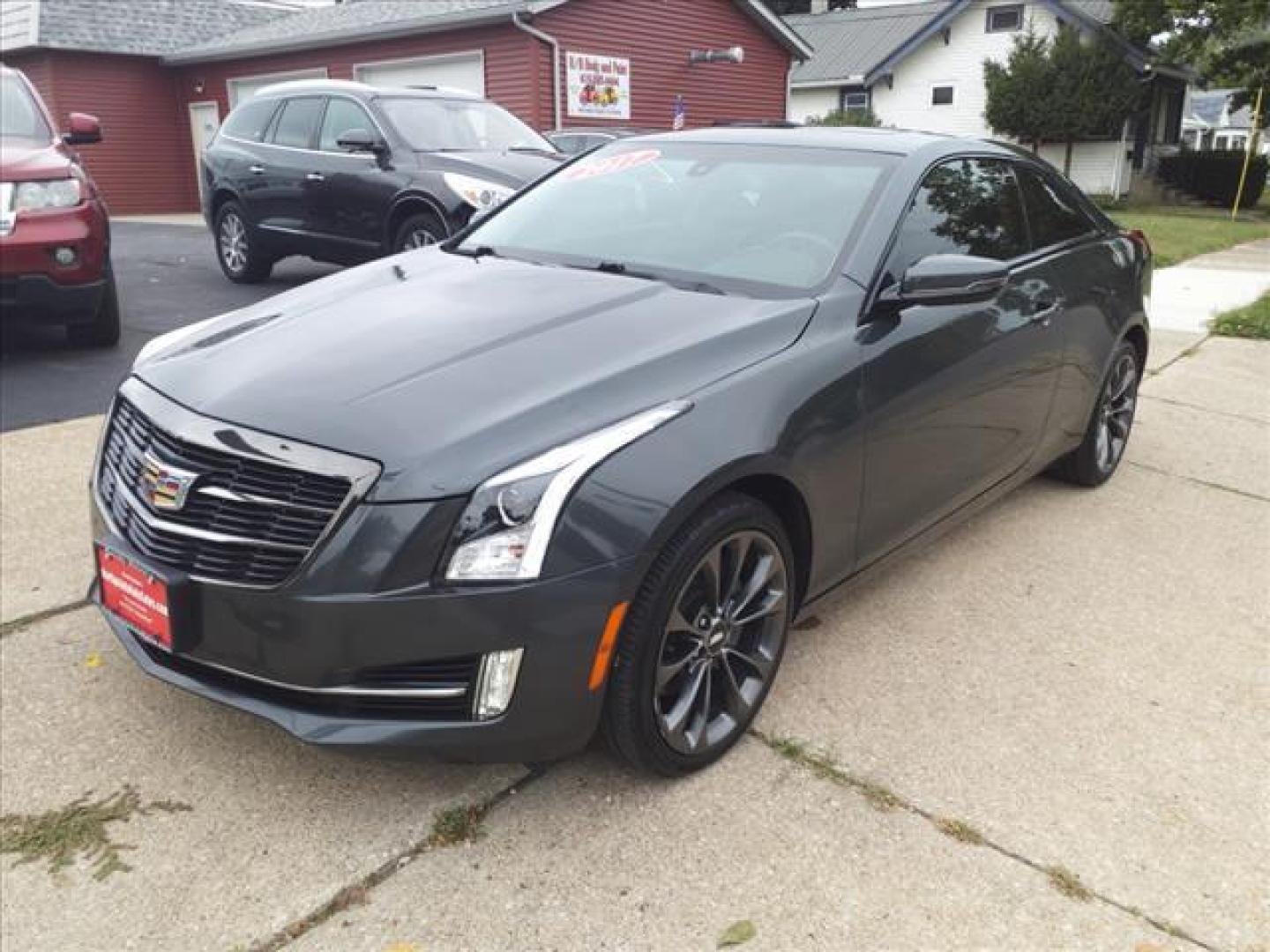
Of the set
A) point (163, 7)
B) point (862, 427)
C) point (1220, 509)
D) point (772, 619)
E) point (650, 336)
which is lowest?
point (1220, 509)

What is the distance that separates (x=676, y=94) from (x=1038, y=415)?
57.1 ft

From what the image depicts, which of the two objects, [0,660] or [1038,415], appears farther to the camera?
[1038,415]

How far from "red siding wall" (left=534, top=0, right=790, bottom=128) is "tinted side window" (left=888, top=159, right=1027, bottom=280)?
549 inches

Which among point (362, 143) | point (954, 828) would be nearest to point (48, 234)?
point (362, 143)

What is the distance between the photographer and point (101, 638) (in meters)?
3.39

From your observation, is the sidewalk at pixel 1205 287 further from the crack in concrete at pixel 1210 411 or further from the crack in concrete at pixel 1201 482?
the crack in concrete at pixel 1201 482

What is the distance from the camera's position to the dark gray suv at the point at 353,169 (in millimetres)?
8086

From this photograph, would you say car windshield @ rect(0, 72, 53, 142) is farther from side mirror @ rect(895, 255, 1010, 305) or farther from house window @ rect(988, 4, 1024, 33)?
house window @ rect(988, 4, 1024, 33)

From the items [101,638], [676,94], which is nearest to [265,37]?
[676,94]

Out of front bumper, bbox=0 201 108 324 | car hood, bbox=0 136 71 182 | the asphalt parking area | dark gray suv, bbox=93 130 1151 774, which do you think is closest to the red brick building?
the asphalt parking area

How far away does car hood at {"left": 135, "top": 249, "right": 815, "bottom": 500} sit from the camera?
2314mm

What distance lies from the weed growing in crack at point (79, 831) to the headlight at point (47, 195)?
4.84 meters

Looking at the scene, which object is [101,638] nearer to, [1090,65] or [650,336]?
[650,336]

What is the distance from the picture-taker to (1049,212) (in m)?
4.39
